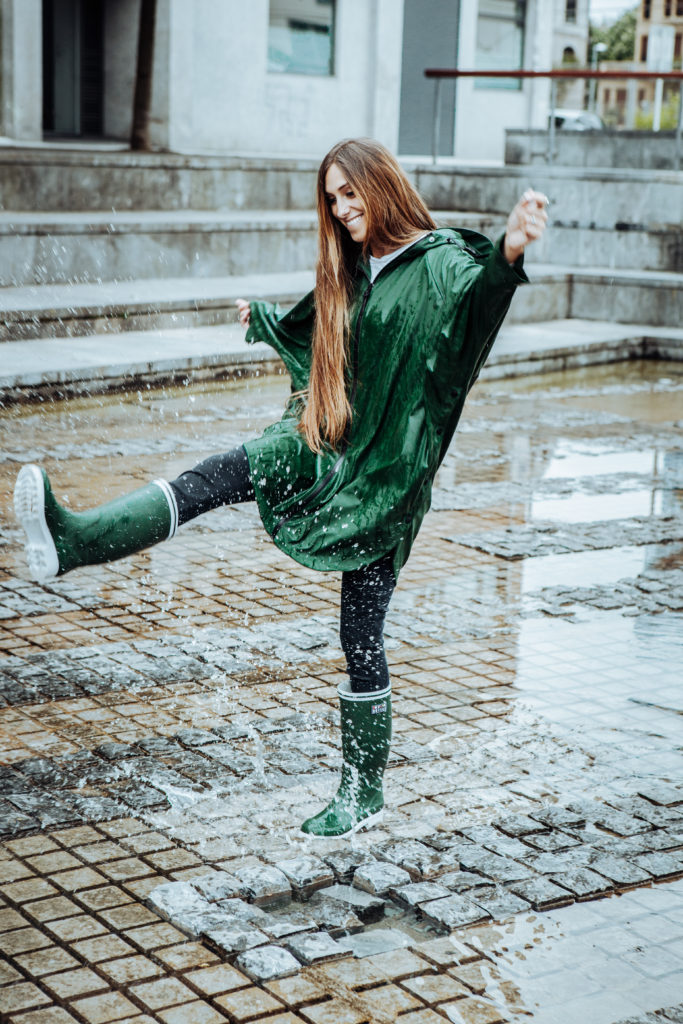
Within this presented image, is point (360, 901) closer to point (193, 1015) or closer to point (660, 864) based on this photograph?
point (193, 1015)

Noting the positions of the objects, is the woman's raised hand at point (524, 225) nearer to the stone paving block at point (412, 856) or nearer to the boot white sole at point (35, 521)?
→ the boot white sole at point (35, 521)

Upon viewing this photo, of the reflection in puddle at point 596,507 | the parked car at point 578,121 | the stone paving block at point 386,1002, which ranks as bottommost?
the stone paving block at point 386,1002

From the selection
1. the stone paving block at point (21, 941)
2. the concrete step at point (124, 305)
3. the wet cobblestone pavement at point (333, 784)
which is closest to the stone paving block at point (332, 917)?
the wet cobblestone pavement at point (333, 784)

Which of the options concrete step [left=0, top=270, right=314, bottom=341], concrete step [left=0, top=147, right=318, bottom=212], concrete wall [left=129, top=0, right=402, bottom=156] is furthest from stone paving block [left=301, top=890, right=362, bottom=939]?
concrete wall [left=129, top=0, right=402, bottom=156]

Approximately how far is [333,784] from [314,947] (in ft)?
2.87

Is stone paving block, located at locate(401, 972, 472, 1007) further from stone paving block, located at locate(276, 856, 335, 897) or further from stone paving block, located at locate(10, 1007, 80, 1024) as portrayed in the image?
stone paving block, located at locate(10, 1007, 80, 1024)

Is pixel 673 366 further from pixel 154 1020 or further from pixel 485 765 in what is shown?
pixel 154 1020

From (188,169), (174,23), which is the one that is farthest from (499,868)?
(174,23)

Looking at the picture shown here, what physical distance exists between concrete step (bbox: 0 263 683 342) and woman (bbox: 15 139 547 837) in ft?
→ 24.2

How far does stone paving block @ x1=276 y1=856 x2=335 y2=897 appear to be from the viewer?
10.8 feet

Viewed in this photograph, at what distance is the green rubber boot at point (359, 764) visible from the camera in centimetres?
357

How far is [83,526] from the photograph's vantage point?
11.4 feet

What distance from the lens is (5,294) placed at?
11500 millimetres

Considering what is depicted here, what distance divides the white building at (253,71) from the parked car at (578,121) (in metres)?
0.48
